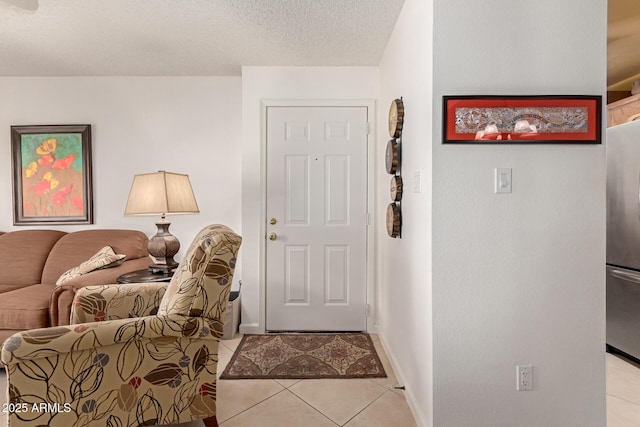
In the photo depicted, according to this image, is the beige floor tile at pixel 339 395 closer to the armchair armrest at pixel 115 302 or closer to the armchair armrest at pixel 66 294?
the armchair armrest at pixel 115 302

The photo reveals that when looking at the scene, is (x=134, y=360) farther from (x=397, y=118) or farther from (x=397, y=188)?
(x=397, y=118)

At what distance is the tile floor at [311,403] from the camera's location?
67.2 inches

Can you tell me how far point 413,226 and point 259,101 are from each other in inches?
70.6

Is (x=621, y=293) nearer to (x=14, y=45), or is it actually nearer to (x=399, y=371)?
Result: (x=399, y=371)

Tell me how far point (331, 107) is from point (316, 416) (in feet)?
7.50

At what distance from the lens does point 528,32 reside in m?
1.46

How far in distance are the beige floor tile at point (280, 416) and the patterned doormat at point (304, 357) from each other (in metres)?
0.26

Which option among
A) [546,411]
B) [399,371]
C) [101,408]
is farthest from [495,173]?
[101,408]

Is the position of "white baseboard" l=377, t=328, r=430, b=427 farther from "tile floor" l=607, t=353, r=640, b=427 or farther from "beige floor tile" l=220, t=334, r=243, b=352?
"beige floor tile" l=220, t=334, r=243, b=352

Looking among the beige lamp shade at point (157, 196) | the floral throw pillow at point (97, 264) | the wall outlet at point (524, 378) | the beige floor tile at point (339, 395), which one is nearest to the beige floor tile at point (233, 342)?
the beige floor tile at point (339, 395)

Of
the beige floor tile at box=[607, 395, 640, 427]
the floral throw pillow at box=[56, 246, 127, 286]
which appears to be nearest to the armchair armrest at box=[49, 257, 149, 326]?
the floral throw pillow at box=[56, 246, 127, 286]

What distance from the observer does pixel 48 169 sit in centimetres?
298

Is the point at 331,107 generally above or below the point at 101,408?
above

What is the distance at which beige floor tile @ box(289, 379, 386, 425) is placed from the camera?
179 centimetres
